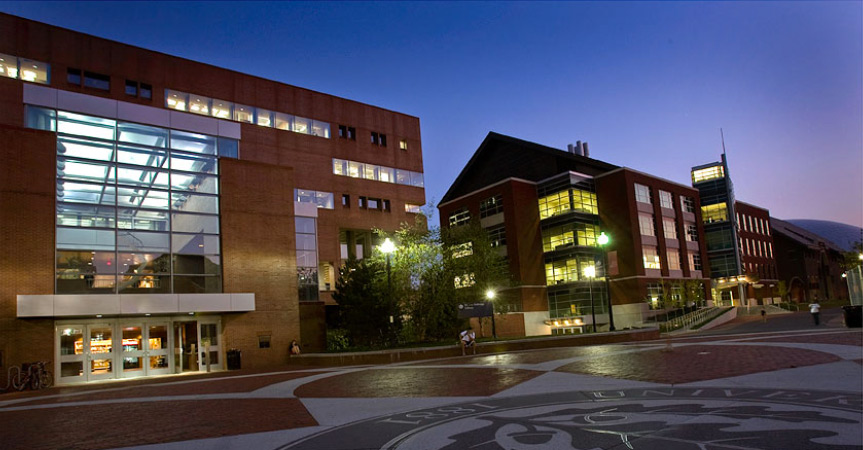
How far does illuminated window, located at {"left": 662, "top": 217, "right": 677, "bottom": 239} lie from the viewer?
6200 cm

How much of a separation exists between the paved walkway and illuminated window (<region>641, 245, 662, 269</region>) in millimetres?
38032

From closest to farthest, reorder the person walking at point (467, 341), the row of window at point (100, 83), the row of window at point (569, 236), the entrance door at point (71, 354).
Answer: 1. the entrance door at point (71, 354)
2. the person walking at point (467, 341)
3. the row of window at point (100, 83)
4. the row of window at point (569, 236)

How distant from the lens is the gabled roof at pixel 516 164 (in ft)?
208

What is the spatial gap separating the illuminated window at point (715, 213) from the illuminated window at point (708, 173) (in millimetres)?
3540

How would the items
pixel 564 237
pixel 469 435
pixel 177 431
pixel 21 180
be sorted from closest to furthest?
pixel 469 435
pixel 177 431
pixel 21 180
pixel 564 237

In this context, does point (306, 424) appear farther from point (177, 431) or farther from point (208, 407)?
point (208, 407)

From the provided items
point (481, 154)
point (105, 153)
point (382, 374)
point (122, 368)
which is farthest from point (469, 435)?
point (481, 154)

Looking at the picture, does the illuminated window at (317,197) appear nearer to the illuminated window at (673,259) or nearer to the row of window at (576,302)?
the row of window at (576,302)

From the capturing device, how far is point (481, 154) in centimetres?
7256

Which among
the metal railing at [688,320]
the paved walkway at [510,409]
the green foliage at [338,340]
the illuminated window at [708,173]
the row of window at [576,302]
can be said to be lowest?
the metal railing at [688,320]

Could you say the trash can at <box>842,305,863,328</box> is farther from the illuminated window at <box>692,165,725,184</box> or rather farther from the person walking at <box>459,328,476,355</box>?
the illuminated window at <box>692,165,725,184</box>

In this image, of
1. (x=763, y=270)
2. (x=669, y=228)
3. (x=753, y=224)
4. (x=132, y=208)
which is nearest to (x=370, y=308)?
(x=132, y=208)

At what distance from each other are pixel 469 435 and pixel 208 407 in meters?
8.02

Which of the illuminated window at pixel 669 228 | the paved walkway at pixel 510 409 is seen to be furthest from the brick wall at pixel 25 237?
the illuminated window at pixel 669 228
